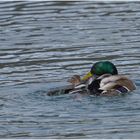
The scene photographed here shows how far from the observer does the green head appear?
1817 centimetres

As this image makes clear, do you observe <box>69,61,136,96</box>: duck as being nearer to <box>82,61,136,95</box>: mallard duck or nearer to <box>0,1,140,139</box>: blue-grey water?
<box>82,61,136,95</box>: mallard duck

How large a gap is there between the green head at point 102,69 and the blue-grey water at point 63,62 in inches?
15.3

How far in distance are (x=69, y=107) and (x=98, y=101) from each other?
0.65 metres

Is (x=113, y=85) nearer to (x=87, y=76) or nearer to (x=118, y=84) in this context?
(x=118, y=84)

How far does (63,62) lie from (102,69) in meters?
1.25

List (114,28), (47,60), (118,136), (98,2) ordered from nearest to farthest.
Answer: (118,136) → (47,60) → (114,28) → (98,2)

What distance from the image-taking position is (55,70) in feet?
61.7

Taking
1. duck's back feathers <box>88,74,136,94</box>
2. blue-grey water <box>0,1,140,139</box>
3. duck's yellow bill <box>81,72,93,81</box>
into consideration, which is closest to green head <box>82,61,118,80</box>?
duck's yellow bill <box>81,72,93,81</box>

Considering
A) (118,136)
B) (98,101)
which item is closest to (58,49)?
(98,101)

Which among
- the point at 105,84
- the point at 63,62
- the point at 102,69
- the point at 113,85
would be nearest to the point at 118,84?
the point at 113,85

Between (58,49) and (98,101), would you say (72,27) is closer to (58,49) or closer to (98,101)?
(58,49)

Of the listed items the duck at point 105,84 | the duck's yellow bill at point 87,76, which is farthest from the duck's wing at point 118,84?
the duck's yellow bill at point 87,76

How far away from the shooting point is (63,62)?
19406mm

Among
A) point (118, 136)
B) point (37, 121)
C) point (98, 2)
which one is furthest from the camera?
point (98, 2)
